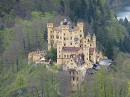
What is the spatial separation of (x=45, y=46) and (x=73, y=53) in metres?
9.00

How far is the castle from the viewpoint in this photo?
51625 millimetres

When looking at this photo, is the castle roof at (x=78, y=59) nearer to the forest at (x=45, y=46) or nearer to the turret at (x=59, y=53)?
the turret at (x=59, y=53)

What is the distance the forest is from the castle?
1.01m

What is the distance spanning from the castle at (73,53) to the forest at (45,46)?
39.9 inches

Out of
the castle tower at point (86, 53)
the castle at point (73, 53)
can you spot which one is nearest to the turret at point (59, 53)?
the castle at point (73, 53)

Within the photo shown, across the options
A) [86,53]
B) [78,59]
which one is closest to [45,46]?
[86,53]

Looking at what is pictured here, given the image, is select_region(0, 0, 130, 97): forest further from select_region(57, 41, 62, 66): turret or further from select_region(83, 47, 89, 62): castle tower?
select_region(83, 47, 89, 62): castle tower

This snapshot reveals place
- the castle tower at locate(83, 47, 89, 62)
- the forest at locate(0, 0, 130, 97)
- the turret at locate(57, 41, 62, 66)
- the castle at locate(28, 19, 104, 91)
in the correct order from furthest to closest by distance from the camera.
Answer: the turret at locate(57, 41, 62, 66) → the castle tower at locate(83, 47, 89, 62) → the castle at locate(28, 19, 104, 91) → the forest at locate(0, 0, 130, 97)

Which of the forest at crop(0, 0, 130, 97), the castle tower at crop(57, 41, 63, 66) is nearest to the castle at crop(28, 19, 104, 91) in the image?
the castle tower at crop(57, 41, 63, 66)

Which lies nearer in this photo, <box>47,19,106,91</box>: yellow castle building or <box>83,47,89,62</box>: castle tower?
<box>47,19,106,91</box>: yellow castle building

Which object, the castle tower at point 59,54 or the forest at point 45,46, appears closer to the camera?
the forest at point 45,46

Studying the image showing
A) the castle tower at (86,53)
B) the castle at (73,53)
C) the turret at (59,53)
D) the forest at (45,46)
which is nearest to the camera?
the forest at (45,46)

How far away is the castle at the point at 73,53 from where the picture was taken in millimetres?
51625

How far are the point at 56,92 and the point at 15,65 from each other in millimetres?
13414
